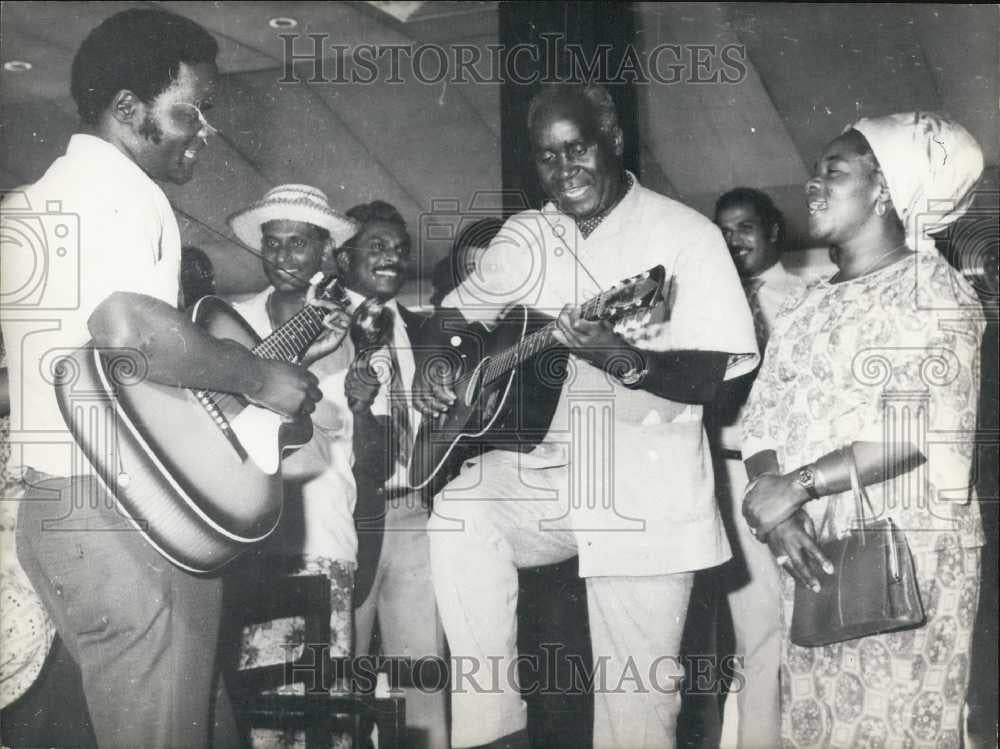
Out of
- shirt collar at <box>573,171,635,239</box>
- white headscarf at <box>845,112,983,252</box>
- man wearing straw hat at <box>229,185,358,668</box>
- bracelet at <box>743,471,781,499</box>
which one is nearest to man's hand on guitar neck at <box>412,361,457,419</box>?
man wearing straw hat at <box>229,185,358,668</box>

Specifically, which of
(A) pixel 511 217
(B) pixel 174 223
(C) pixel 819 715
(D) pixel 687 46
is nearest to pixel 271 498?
(B) pixel 174 223

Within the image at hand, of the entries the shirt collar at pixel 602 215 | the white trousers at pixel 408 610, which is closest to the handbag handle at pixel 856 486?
the shirt collar at pixel 602 215

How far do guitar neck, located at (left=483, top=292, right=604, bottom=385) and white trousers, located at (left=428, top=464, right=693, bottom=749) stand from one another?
0.96ft

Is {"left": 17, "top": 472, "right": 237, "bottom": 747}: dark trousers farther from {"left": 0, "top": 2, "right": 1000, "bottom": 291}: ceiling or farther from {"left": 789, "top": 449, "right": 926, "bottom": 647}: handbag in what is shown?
{"left": 789, "top": 449, "right": 926, "bottom": 647}: handbag

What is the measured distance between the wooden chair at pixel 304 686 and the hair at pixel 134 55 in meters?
1.59

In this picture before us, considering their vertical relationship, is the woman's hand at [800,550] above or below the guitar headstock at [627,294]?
below

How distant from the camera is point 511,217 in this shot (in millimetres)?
3064

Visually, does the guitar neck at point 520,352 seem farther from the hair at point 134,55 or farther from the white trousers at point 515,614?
the hair at point 134,55

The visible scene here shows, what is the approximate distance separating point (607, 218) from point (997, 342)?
48.3 inches

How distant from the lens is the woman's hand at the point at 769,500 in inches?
111

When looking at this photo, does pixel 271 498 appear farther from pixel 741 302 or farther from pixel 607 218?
pixel 741 302

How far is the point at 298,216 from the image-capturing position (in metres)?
3.12

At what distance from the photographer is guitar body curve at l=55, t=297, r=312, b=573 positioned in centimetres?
286

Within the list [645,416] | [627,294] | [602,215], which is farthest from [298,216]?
[645,416]
